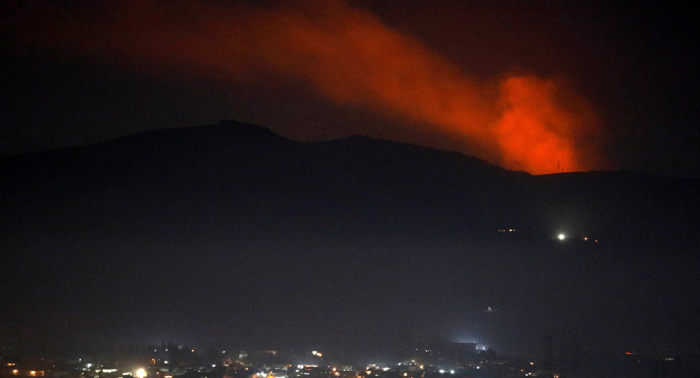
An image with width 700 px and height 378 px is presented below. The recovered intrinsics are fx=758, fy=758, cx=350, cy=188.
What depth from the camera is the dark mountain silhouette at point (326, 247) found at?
26.3 m

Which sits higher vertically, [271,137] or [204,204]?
[271,137]

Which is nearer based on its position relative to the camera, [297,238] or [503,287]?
[503,287]

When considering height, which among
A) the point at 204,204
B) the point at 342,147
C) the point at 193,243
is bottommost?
the point at 193,243

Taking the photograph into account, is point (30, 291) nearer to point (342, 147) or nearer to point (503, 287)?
point (503, 287)

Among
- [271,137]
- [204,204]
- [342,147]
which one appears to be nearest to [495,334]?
[204,204]

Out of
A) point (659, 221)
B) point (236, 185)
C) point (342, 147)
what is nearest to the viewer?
point (659, 221)

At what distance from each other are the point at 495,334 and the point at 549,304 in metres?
3.21

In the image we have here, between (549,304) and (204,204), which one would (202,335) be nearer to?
(549,304)

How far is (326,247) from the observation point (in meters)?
36.2

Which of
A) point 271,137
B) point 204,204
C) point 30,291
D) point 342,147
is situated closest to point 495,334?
point 30,291

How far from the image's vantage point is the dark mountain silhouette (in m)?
26.3

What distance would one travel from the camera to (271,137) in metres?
51.3

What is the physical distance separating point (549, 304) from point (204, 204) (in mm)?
20170

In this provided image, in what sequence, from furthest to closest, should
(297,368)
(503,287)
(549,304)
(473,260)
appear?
(473,260), (503,287), (549,304), (297,368)
